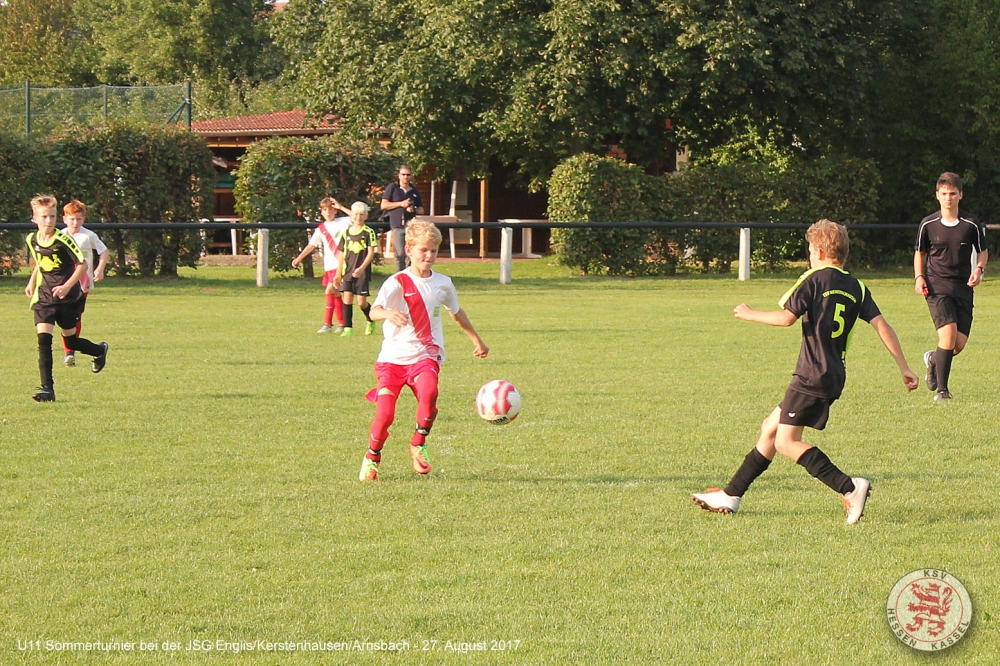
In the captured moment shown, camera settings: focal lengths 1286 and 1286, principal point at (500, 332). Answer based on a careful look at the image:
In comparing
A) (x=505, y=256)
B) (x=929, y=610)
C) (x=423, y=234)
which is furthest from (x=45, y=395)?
(x=505, y=256)

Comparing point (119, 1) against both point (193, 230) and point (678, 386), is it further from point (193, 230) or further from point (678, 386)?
point (678, 386)

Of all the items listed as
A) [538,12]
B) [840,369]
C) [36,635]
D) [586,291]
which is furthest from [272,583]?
[538,12]

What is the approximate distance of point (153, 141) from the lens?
24.9 meters

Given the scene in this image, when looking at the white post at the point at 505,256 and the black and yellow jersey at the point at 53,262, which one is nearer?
the black and yellow jersey at the point at 53,262

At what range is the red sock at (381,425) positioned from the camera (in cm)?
741

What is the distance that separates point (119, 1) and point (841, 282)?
212 ft

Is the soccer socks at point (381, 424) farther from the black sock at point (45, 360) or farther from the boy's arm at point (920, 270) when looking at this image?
the boy's arm at point (920, 270)

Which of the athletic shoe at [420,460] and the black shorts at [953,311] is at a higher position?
the black shorts at [953,311]

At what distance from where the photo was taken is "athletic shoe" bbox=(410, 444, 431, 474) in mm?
7574

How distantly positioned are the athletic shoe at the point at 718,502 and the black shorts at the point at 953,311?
5.07 meters

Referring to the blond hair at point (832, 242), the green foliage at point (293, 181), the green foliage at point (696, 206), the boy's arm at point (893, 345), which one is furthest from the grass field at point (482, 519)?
the green foliage at point (696, 206)

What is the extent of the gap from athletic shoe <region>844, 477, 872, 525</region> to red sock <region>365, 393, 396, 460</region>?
8.54 feet

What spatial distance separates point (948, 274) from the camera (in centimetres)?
1091

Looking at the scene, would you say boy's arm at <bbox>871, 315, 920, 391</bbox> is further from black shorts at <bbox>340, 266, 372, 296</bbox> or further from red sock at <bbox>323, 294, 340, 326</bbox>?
red sock at <bbox>323, 294, 340, 326</bbox>
